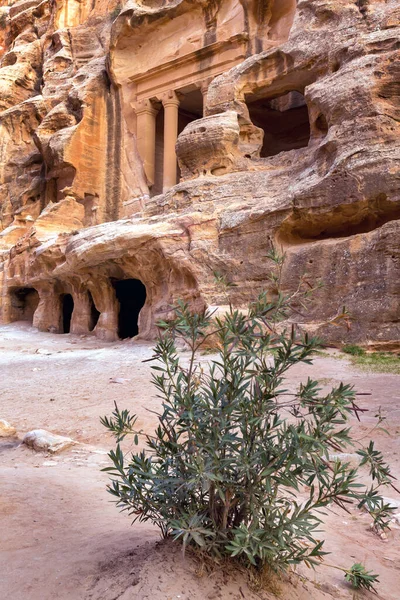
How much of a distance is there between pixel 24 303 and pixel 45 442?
1751cm

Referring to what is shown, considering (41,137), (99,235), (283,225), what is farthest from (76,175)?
(283,225)

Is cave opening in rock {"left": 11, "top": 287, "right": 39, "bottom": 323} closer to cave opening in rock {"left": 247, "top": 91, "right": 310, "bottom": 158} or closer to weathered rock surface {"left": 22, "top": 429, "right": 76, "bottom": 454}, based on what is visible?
cave opening in rock {"left": 247, "top": 91, "right": 310, "bottom": 158}

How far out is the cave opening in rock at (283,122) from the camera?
18.9 meters

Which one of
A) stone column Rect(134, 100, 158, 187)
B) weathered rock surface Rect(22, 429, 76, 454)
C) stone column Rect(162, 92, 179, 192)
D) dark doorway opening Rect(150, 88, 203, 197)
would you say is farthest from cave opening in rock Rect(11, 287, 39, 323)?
weathered rock surface Rect(22, 429, 76, 454)

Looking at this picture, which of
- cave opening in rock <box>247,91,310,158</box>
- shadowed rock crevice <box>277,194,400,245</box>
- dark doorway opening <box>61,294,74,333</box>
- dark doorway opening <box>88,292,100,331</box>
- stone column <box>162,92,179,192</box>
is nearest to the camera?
shadowed rock crevice <box>277,194,400,245</box>

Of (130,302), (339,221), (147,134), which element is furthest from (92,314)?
(339,221)

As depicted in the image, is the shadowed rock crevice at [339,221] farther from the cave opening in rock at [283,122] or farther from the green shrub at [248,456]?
the cave opening in rock at [283,122]

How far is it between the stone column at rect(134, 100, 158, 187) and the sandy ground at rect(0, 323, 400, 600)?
596 inches

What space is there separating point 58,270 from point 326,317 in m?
10.1

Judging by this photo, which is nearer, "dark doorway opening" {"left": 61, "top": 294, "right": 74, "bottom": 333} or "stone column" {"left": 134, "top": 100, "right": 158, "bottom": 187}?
"dark doorway opening" {"left": 61, "top": 294, "right": 74, "bottom": 333}

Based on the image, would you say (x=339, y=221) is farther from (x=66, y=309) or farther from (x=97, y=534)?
(x=66, y=309)

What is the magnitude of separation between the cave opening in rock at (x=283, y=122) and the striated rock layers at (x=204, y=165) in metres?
0.06

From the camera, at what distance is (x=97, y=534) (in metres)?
2.83

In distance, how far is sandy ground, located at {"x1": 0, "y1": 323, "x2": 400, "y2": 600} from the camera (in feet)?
A: 6.98
